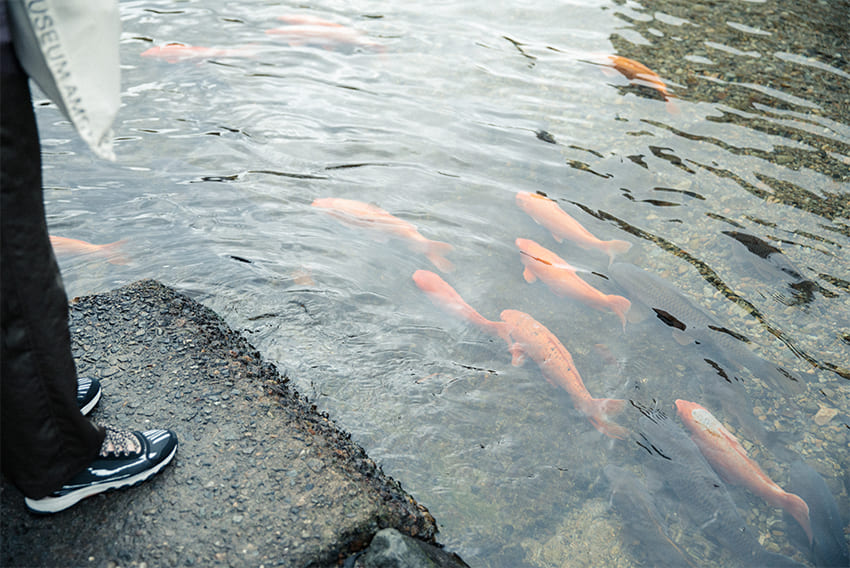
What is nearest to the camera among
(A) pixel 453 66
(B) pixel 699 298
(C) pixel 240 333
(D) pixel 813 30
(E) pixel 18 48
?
(E) pixel 18 48

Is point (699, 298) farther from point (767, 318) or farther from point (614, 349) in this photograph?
point (614, 349)

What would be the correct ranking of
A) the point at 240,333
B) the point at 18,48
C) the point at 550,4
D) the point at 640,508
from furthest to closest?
the point at 550,4 → the point at 240,333 → the point at 640,508 → the point at 18,48

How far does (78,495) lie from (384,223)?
3.71 m

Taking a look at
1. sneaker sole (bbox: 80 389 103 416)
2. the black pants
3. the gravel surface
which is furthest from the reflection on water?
the black pants

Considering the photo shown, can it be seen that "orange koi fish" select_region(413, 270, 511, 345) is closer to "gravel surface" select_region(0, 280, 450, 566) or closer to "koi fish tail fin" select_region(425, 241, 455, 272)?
"koi fish tail fin" select_region(425, 241, 455, 272)

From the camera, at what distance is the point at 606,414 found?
4281 mm

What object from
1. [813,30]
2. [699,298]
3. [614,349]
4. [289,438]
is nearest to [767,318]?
[699,298]

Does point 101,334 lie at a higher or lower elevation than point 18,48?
lower

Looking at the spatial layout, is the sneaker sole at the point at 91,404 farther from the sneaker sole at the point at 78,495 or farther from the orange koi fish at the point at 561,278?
the orange koi fish at the point at 561,278

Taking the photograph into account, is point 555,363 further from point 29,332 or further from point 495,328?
point 29,332

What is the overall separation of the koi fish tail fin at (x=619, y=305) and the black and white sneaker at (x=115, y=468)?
3682 millimetres

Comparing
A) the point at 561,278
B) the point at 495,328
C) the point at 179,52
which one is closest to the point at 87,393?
the point at 495,328

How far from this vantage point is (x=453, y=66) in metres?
8.53

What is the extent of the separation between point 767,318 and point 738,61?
17.0 feet
